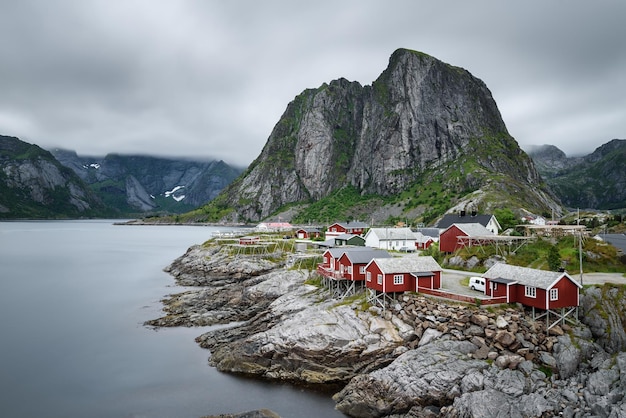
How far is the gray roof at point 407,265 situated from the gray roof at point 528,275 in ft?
19.1

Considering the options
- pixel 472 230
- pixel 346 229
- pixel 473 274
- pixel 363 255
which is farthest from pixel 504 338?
pixel 346 229

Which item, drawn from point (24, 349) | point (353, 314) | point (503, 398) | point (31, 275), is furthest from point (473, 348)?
point (31, 275)

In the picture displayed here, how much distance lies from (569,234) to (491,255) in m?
11.2

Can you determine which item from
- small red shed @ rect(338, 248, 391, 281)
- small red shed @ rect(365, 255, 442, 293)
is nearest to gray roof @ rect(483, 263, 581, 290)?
small red shed @ rect(365, 255, 442, 293)

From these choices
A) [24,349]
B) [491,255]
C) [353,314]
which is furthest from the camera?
[491,255]

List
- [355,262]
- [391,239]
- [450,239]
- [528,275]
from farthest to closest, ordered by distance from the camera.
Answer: [391,239] → [450,239] → [355,262] → [528,275]

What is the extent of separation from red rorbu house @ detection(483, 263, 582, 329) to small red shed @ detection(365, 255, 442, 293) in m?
5.72

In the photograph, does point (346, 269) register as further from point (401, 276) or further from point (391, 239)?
point (391, 239)

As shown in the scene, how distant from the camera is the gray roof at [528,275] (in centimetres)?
3312

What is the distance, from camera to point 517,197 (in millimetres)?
135375

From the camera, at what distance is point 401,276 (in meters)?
40.8

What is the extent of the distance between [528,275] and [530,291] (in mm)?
1531

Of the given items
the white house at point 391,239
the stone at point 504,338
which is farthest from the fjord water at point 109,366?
the white house at point 391,239

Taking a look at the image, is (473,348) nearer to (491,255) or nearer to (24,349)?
(491,255)
